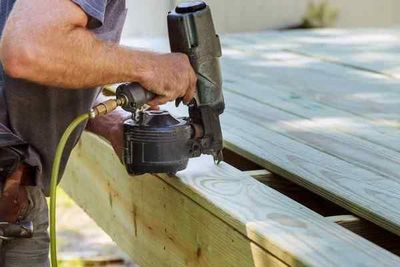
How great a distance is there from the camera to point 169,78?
7.41ft

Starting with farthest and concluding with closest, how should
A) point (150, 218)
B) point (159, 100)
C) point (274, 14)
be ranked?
point (274, 14) → point (150, 218) → point (159, 100)

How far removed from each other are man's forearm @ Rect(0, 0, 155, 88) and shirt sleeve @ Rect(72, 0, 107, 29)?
16 millimetres

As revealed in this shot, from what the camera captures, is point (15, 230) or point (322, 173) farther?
point (322, 173)

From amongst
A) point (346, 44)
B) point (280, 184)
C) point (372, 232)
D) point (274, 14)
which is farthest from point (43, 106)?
point (274, 14)

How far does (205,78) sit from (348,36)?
311 cm

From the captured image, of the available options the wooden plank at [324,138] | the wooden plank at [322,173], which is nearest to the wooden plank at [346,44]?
the wooden plank at [324,138]

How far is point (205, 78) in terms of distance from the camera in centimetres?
236

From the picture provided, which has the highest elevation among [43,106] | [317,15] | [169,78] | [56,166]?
[169,78]

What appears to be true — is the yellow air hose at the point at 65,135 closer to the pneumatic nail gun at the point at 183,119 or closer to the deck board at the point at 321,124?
the pneumatic nail gun at the point at 183,119

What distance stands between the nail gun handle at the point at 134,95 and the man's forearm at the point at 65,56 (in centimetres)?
4

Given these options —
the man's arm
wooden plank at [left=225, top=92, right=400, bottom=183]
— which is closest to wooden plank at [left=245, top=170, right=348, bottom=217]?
wooden plank at [left=225, top=92, right=400, bottom=183]

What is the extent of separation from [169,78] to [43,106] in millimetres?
365

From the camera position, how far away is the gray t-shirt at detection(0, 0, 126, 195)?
2.33 meters

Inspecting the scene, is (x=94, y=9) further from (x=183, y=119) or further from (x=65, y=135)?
(x=183, y=119)
